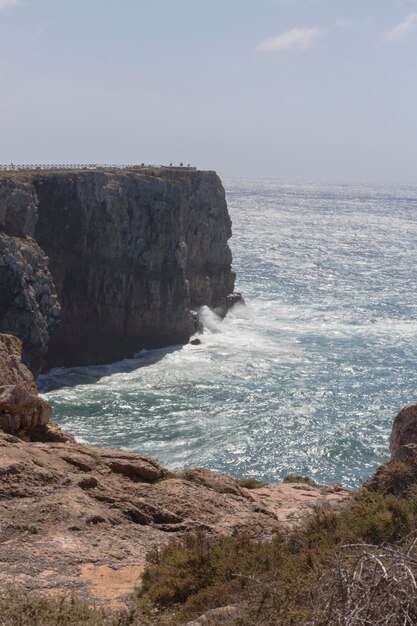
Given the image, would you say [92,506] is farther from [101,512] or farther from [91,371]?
[91,371]

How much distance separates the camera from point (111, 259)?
6169 centimetres

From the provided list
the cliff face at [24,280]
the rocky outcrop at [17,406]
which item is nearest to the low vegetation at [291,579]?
the rocky outcrop at [17,406]

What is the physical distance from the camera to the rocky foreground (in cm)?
1388

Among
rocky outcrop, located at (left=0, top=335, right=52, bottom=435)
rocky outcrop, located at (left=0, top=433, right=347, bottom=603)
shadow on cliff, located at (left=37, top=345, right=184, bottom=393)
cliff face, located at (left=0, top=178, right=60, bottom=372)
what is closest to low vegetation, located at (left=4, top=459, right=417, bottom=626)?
rocky outcrop, located at (left=0, top=433, right=347, bottom=603)

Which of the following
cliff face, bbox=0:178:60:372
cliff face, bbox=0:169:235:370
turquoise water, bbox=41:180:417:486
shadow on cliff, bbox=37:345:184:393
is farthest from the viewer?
cliff face, bbox=0:169:235:370

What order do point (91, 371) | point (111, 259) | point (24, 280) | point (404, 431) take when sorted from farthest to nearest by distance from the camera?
point (111, 259) < point (91, 371) < point (24, 280) < point (404, 431)

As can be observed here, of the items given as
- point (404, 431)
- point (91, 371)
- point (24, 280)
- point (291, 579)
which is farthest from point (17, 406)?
point (91, 371)

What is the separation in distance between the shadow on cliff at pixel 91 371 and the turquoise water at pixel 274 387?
0.45ft

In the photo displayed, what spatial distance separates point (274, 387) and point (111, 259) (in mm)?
17077

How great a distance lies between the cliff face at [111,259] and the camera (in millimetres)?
59500

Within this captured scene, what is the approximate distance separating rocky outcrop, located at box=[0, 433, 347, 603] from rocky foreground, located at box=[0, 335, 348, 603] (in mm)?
22

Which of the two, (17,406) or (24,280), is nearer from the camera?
(17,406)

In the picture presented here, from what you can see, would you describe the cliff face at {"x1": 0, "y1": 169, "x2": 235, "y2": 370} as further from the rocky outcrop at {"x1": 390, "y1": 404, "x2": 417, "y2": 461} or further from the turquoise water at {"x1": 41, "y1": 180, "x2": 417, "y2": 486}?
the rocky outcrop at {"x1": 390, "y1": 404, "x2": 417, "y2": 461}

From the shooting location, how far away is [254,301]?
8462 cm
